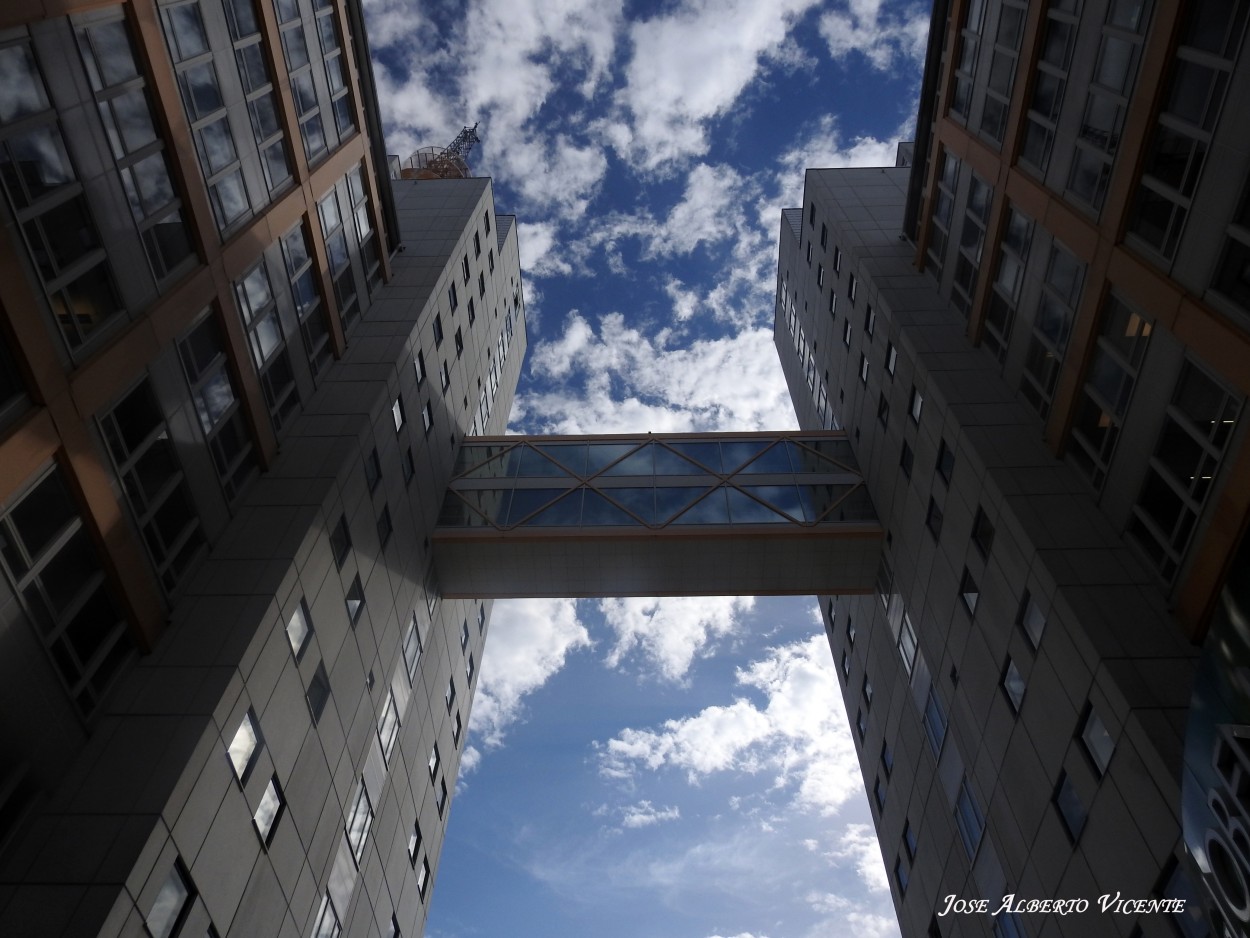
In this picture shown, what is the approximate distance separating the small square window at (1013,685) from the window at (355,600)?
1840 cm

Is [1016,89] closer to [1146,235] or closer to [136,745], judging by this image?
[1146,235]

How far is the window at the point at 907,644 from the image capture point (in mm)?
27109

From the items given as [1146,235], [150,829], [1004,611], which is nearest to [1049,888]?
[1004,611]


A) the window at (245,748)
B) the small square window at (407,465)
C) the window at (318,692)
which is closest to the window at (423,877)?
the window at (318,692)

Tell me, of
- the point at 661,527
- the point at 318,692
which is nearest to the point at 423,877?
the point at 318,692

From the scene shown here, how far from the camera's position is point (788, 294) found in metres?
52.2

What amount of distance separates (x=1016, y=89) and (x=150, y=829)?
29.2 metres

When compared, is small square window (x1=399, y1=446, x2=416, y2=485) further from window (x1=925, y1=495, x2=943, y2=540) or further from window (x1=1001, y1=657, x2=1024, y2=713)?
window (x1=1001, y1=657, x2=1024, y2=713)

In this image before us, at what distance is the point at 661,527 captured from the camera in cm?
3098

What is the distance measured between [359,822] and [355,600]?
6851 millimetres

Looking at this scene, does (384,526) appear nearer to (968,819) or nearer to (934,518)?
(934,518)

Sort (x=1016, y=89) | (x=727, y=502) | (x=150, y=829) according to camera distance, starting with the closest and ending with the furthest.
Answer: (x=150, y=829) < (x=1016, y=89) < (x=727, y=502)

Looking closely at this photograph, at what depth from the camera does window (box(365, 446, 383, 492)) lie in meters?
24.4

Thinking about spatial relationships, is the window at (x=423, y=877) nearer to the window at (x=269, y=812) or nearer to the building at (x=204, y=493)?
the building at (x=204, y=493)
